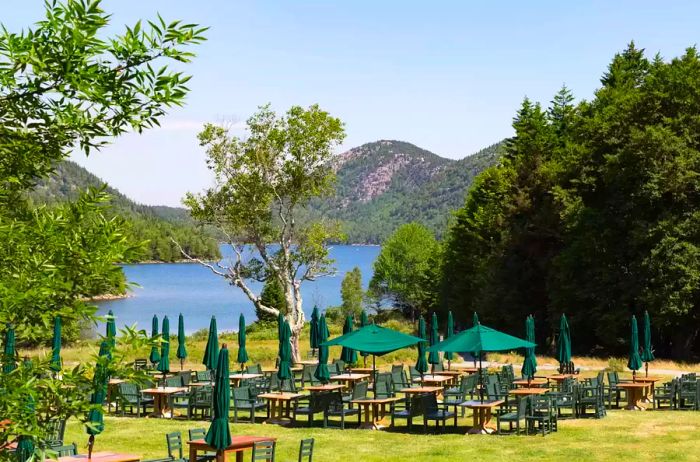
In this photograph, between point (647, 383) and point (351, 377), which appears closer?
point (647, 383)

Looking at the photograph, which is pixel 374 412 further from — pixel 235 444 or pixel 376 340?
pixel 235 444

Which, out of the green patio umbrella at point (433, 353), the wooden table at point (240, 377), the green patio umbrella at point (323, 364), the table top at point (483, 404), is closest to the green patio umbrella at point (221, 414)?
the table top at point (483, 404)

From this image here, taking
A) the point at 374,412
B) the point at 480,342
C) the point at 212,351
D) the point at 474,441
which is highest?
the point at 480,342

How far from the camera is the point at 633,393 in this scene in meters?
24.9

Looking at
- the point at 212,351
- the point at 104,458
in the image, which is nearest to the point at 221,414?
the point at 104,458

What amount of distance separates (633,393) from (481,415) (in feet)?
19.9

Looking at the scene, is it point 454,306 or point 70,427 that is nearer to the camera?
point 70,427

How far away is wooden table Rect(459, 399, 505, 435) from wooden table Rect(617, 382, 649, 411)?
5028mm

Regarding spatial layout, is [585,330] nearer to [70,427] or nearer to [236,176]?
[236,176]

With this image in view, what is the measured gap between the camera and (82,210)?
6238 millimetres

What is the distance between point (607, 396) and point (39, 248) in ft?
78.6

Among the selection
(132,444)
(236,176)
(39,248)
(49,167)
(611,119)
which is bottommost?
(132,444)

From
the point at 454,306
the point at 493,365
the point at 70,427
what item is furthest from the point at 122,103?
the point at 454,306

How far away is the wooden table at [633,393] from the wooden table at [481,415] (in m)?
5.03
